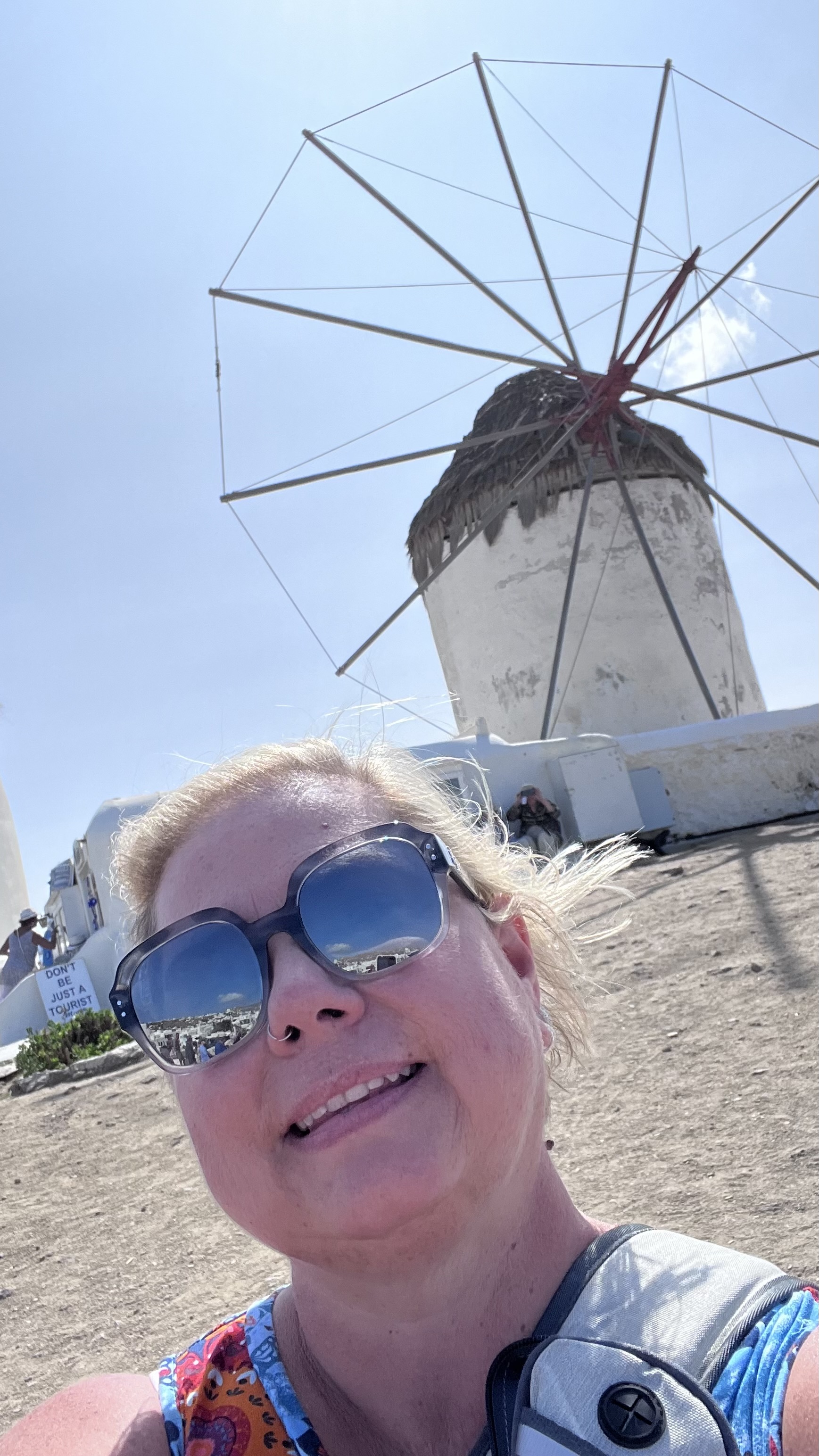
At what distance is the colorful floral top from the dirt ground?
180 centimetres

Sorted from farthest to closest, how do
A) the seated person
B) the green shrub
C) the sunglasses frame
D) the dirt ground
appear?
1. the seated person
2. the green shrub
3. the dirt ground
4. the sunglasses frame

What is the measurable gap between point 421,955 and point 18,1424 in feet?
2.27

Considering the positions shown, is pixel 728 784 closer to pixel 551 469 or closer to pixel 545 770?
pixel 545 770

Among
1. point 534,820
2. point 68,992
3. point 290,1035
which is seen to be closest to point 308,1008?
point 290,1035

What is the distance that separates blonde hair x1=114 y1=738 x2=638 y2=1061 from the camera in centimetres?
137

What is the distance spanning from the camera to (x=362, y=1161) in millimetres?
1029

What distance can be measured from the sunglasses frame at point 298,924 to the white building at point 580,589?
13689mm

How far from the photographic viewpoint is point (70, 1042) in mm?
7672

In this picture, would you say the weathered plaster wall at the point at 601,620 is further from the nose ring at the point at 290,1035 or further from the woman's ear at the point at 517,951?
the nose ring at the point at 290,1035

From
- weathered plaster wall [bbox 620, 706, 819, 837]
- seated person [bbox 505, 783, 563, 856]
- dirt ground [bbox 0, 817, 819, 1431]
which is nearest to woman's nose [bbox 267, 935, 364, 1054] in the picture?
dirt ground [bbox 0, 817, 819, 1431]

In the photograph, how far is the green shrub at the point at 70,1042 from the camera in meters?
7.28

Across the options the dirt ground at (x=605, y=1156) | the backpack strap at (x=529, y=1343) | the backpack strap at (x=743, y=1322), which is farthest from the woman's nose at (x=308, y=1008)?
the dirt ground at (x=605, y=1156)

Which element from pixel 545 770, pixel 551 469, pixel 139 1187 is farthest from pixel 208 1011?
pixel 551 469

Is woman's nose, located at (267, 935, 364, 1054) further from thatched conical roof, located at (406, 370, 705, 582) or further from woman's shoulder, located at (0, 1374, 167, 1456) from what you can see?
thatched conical roof, located at (406, 370, 705, 582)
